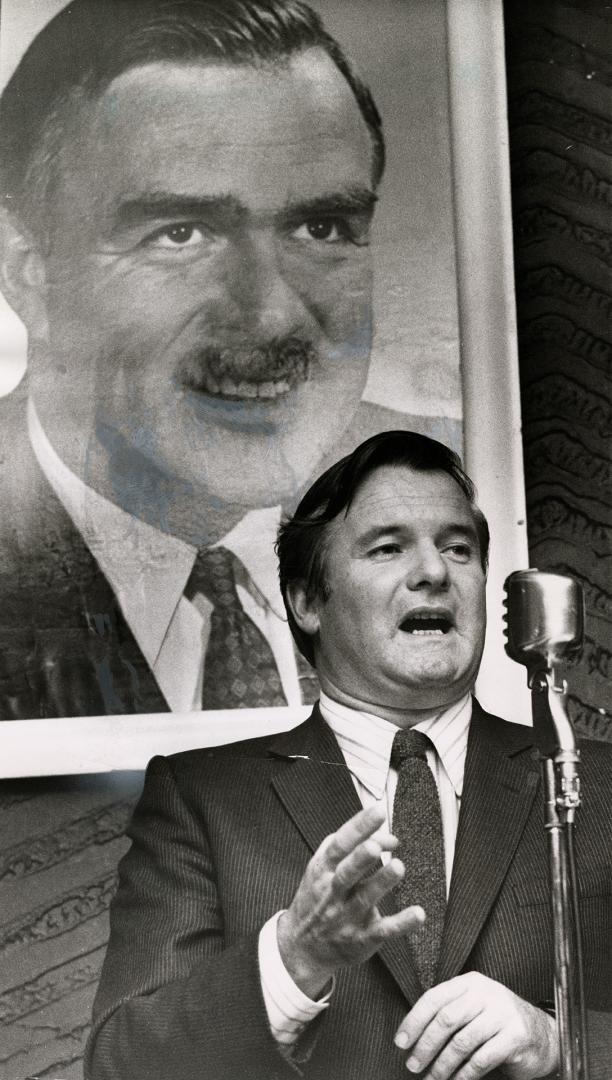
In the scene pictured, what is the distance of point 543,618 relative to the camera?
1.44 m

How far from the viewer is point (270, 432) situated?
1.96 m

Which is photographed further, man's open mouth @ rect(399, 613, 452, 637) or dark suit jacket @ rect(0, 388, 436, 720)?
dark suit jacket @ rect(0, 388, 436, 720)

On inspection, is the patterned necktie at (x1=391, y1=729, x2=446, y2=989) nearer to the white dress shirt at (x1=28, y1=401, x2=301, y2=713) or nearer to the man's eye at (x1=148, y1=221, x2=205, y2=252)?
the white dress shirt at (x1=28, y1=401, x2=301, y2=713)

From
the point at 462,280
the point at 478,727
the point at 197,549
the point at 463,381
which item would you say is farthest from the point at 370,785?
the point at 462,280

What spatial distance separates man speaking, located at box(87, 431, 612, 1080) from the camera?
56.3 inches

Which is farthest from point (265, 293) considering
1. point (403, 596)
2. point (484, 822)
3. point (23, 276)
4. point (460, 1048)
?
point (460, 1048)

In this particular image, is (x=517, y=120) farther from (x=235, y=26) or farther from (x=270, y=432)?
(x=270, y=432)

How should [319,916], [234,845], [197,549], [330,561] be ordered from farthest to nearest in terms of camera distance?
[197,549] → [330,561] → [234,845] → [319,916]

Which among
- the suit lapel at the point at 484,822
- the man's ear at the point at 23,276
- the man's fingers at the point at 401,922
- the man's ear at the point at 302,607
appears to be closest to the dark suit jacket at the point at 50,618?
the man's ear at the point at 23,276

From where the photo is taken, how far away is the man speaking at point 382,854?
143 centimetres

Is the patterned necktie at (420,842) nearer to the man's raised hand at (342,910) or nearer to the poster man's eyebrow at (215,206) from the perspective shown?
the man's raised hand at (342,910)

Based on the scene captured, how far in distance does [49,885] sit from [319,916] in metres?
0.64

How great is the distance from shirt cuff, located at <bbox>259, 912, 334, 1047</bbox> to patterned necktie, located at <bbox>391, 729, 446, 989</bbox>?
178 mm

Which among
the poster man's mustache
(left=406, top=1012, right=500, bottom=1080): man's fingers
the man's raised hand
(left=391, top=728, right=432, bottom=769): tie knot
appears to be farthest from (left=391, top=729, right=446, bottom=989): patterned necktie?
the poster man's mustache
